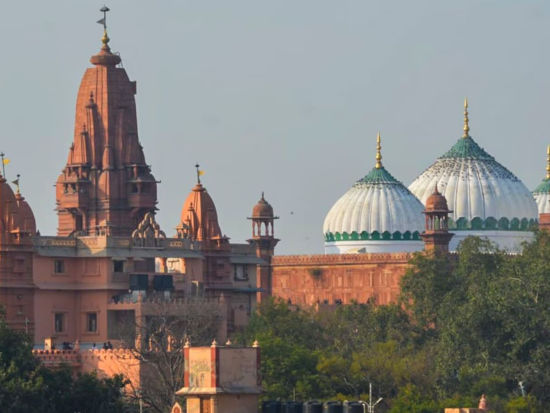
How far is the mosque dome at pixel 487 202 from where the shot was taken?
5197 inches

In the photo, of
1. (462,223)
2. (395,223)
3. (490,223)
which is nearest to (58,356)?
(395,223)

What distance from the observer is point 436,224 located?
12169 centimetres

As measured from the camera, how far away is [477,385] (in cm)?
9069

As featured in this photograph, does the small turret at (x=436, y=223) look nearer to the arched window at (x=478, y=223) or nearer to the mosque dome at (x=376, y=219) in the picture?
the mosque dome at (x=376, y=219)

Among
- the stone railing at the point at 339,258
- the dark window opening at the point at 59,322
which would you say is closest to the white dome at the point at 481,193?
the stone railing at the point at 339,258

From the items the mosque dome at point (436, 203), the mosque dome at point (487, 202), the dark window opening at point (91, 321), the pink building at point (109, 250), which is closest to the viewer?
the pink building at point (109, 250)

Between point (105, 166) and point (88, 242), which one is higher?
point (105, 166)

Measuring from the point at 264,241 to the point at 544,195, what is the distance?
99.0 ft

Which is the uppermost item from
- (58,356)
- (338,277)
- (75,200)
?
(75,200)

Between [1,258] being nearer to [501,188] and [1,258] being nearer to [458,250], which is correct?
[458,250]

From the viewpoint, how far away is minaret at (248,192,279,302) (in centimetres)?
12606

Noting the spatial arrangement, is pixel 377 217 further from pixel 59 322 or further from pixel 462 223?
pixel 59 322

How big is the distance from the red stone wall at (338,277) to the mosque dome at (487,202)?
7.39m

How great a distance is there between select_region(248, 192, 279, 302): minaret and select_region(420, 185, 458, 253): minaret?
7879 mm
